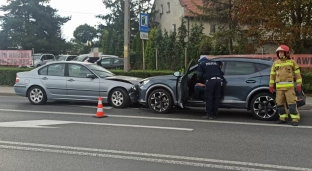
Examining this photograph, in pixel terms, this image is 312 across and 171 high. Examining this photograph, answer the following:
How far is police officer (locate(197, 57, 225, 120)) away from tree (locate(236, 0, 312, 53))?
6.12 metres

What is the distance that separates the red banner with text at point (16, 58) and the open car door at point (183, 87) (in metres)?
13.7

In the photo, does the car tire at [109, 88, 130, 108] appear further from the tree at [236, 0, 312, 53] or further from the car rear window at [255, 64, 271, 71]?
the tree at [236, 0, 312, 53]

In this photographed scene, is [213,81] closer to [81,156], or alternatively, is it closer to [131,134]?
[131,134]

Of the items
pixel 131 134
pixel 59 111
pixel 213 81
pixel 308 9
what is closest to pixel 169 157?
pixel 131 134

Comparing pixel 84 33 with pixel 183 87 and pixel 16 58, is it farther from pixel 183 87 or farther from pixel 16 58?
pixel 183 87

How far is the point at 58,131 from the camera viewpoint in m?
7.53

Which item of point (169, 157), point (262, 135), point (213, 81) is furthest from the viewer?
point (213, 81)

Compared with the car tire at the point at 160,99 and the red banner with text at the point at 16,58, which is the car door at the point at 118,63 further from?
the car tire at the point at 160,99

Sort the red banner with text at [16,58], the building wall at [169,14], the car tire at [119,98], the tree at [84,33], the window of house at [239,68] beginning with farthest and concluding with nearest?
the tree at [84,33], the building wall at [169,14], the red banner with text at [16,58], the car tire at [119,98], the window of house at [239,68]

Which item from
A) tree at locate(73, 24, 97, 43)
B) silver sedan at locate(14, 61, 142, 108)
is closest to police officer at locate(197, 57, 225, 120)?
silver sedan at locate(14, 61, 142, 108)

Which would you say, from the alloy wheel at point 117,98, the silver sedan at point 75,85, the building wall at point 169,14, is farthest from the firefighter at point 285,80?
the building wall at point 169,14

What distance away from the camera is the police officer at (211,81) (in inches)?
348

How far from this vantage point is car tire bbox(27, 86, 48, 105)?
1169 centimetres

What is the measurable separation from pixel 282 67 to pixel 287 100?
757 millimetres
